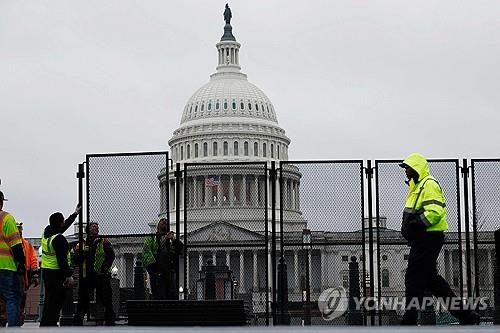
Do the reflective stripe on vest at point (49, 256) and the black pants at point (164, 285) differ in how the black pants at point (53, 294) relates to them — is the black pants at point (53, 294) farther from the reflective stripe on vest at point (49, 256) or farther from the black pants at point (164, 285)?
the black pants at point (164, 285)

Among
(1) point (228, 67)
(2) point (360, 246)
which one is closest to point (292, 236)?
(2) point (360, 246)

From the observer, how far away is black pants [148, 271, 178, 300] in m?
17.3

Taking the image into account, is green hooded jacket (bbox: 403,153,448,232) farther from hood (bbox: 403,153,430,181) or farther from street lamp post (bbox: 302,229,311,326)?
street lamp post (bbox: 302,229,311,326)

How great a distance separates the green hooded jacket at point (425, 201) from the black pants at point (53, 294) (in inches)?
174

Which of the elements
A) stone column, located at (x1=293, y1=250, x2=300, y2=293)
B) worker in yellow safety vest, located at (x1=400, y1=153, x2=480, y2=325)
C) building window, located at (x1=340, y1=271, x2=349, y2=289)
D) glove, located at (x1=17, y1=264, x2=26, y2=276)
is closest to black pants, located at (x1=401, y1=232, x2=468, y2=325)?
worker in yellow safety vest, located at (x1=400, y1=153, x2=480, y2=325)

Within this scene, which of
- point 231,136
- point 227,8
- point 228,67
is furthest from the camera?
point 227,8

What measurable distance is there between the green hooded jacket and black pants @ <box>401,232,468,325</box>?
14 centimetres

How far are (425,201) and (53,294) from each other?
4.70 m

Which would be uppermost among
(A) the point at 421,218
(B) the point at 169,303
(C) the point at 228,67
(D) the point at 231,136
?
(C) the point at 228,67

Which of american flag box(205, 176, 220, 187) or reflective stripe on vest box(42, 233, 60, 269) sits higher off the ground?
american flag box(205, 176, 220, 187)

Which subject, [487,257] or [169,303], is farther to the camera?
[487,257]

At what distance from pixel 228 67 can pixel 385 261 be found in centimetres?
12773

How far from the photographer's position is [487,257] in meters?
18.5

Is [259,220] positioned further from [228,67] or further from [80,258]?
[228,67]
